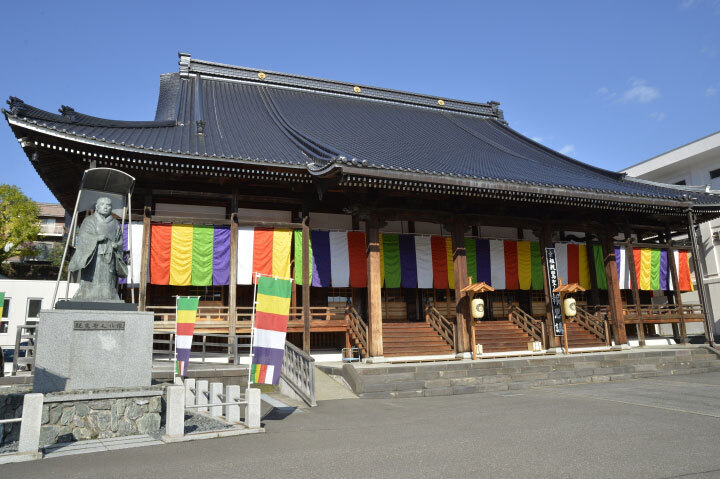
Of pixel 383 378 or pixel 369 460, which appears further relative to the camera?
pixel 383 378

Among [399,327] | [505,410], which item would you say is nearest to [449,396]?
[505,410]

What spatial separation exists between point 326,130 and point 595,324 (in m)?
12.4

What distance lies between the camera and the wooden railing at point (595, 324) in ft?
55.1

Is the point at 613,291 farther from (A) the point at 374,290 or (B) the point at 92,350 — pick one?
(B) the point at 92,350

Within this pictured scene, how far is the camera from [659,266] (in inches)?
757

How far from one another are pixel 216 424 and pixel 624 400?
25.4ft

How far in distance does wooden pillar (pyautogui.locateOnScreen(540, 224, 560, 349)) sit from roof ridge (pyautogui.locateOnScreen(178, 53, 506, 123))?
1149 cm

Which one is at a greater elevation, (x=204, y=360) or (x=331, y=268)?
(x=331, y=268)

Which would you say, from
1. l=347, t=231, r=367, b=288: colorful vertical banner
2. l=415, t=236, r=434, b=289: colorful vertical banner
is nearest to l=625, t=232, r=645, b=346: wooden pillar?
l=415, t=236, r=434, b=289: colorful vertical banner

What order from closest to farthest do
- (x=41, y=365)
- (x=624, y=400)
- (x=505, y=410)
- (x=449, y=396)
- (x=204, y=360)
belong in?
(x=41, y=365)
(x=505, y=410)
(x=624, y=400)
(x=449, y=396)
(x=204, y=360)

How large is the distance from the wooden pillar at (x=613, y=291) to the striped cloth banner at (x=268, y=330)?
13.5 metres

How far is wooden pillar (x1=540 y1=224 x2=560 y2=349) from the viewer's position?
15508mm

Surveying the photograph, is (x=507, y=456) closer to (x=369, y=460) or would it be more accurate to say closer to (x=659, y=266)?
(x=369, y=460)

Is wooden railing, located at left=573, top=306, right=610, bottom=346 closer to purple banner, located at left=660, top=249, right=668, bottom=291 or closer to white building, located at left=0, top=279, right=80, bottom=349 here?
purple banner, located at left=660, top=249, right=668, bottom=291
